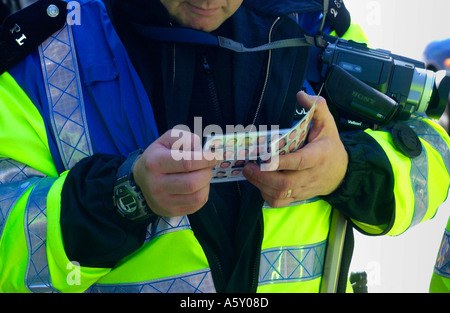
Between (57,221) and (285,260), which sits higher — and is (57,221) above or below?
above

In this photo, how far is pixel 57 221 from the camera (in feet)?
4.37

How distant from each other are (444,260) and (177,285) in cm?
97

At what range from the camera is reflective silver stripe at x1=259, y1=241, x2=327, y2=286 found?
1.53m

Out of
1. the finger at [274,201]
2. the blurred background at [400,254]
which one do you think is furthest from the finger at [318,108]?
the blurred background at [400,254]

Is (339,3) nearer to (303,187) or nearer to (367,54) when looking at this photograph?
(367,54)

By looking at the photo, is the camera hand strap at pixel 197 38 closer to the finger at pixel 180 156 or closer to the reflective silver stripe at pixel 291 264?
the finger at pixel 180 156

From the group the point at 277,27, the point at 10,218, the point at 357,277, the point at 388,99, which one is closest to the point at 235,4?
the point at 277,27

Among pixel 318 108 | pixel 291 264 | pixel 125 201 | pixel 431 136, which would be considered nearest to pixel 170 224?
pixel 125 201

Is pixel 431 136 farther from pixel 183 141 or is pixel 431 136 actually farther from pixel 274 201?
pixel 183 141

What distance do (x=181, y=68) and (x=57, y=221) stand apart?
24.1 inches

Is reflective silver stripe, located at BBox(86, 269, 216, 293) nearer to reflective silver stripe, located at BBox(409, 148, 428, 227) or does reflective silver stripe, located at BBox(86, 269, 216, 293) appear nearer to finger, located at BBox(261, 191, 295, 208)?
finger, located at BBox(261, 191, 295, 208)

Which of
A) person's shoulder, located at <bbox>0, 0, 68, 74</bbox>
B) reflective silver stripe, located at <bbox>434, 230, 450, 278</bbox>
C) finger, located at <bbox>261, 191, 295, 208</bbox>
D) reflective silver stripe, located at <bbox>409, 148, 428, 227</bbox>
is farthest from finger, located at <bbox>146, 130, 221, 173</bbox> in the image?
reflective silver stripe, located at <bbox>434, 230, 450, 278</bbox>
